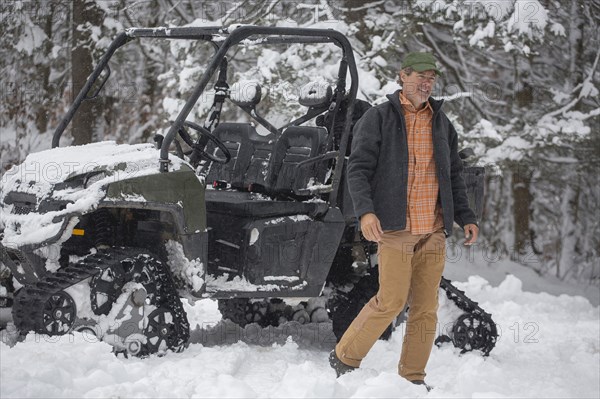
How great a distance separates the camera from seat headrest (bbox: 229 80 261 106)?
20.1 feet

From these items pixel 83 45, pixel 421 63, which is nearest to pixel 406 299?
pixel 421 63

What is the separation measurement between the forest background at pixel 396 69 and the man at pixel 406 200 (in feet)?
17.3

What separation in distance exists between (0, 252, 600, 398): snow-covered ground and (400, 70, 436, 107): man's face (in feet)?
4.80

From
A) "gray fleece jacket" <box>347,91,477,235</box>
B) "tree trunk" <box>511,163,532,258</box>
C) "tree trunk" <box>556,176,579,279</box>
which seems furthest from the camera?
"tree trunk" <box>556,176,579,279</box>

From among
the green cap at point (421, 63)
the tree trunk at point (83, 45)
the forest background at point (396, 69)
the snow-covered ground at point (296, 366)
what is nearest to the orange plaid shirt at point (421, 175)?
the green cap at point (421, 63)

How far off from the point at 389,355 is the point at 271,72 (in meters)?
5.39

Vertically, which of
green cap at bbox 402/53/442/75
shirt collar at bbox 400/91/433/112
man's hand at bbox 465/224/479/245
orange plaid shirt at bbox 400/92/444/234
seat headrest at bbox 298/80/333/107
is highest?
Answer: green cap at bbox 402/53/442/75

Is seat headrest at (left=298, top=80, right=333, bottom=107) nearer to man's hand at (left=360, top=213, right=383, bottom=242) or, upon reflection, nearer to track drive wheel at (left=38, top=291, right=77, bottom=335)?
man's hand at (left=360, top=213, right=383, bottom=242)

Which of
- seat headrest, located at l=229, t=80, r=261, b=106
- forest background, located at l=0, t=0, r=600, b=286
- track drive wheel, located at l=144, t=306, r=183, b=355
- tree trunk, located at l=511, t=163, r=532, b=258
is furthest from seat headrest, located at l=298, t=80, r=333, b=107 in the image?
tree trunk, located at l=511, t=163, r=532, b=258

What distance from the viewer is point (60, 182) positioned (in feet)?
15.3

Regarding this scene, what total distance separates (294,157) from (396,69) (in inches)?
211

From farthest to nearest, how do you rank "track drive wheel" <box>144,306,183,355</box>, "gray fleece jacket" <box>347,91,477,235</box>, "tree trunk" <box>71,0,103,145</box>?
"tree trunk" <box>71,0,103,145</box>
"track drive wheel" <box>144,306,183,355</box>
"gray fleece jacket" <box>347,91,477,235</box>

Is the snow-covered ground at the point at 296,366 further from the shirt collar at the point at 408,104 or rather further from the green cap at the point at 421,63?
the green cap at the point at 421,63

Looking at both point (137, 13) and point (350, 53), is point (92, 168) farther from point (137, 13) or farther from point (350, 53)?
point (137, 13)
